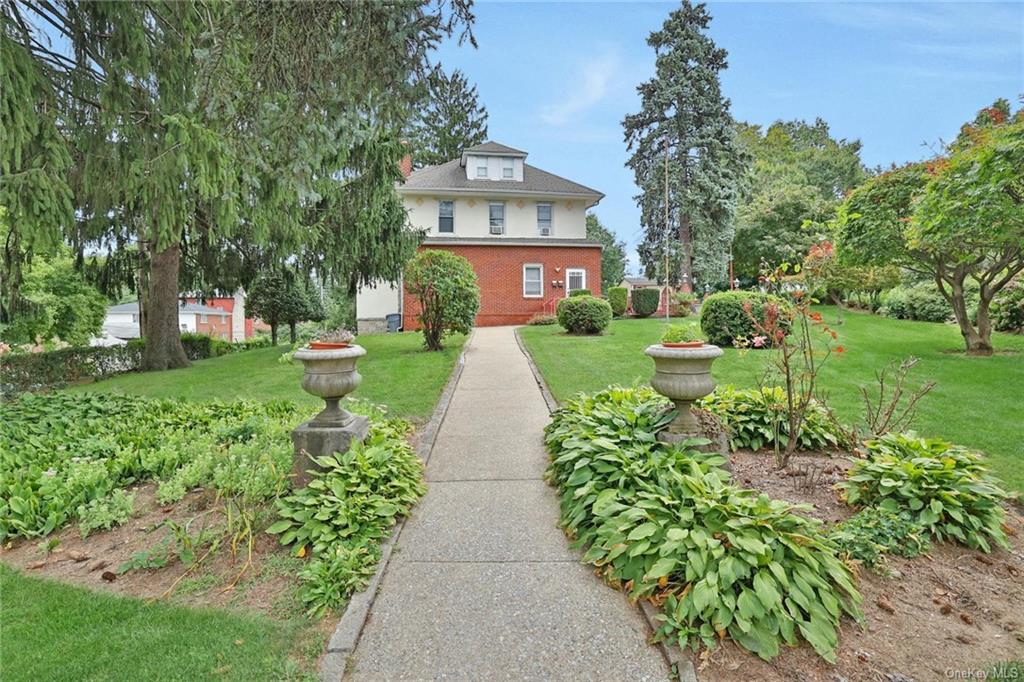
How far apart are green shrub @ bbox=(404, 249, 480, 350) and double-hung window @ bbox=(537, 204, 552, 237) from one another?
1101 centimetres

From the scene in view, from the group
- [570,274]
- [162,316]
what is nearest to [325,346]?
[162,316]

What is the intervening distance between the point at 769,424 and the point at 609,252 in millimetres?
45233

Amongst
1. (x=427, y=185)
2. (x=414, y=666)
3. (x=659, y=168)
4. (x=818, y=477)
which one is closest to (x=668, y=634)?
(x=414, y=666)

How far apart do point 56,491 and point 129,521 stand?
0.77m

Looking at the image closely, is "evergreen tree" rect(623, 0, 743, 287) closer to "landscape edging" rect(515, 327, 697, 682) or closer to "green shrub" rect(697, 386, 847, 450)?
"green shrub" rect(697, 386, 847, 450)

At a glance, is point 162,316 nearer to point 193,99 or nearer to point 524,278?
point 193,99

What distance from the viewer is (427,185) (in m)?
20.8

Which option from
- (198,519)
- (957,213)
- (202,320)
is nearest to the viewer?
(198,519)

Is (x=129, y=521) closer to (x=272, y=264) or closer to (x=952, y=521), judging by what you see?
(x=952, y=521)

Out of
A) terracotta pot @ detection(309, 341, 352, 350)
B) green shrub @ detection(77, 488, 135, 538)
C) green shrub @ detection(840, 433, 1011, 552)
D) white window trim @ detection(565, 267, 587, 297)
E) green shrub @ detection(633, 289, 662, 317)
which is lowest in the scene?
green shrub @ detection(77, 488, 135, 538)

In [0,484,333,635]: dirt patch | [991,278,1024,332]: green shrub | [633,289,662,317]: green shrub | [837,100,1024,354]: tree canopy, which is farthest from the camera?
[633,289,662,317]: green shrub

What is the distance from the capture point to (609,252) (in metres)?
48.5

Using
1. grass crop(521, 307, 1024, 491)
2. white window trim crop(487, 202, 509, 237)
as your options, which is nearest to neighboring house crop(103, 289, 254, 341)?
white window trim crop(487, 202, 509, 237)

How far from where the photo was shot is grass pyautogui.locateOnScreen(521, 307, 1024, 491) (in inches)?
217
